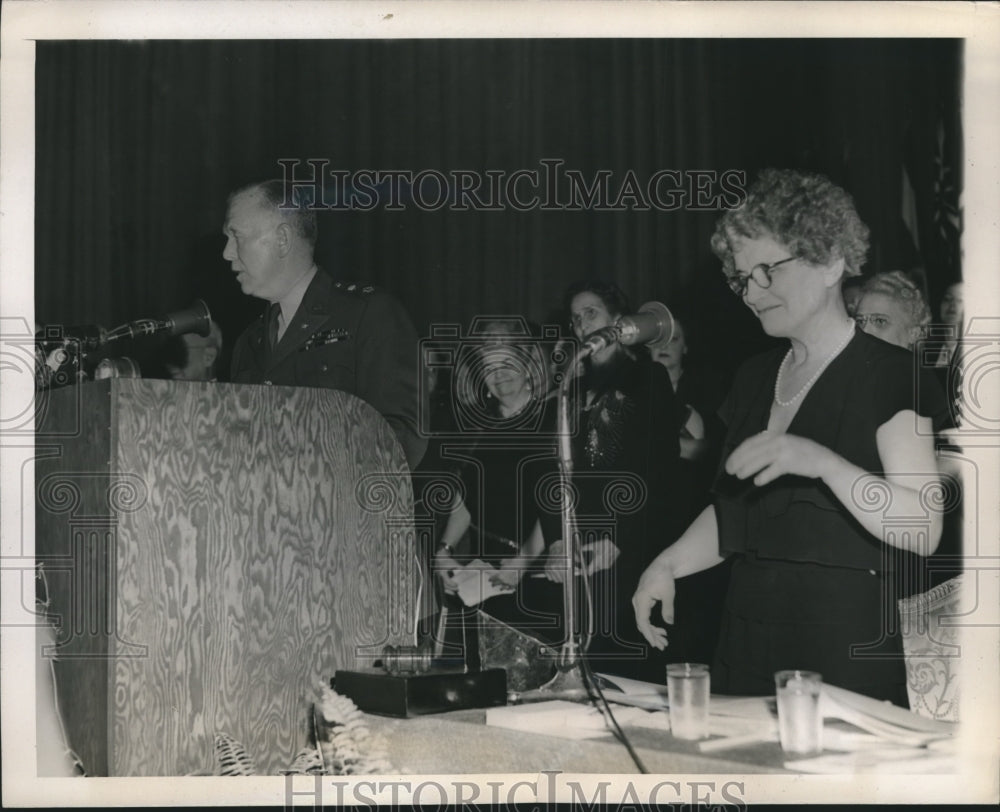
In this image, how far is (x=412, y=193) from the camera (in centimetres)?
330

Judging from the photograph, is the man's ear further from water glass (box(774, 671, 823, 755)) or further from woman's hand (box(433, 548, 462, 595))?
water glass (box(774, 671, 823, 755))

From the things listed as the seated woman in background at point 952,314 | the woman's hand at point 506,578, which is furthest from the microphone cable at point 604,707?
the seated woman in background at point 952,314

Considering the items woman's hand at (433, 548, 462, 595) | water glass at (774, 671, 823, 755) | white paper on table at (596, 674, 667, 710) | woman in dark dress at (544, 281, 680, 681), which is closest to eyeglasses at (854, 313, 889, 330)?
woman in dark dress at (544, 281, 680, 681)

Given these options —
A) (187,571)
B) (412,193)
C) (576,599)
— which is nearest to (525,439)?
(576,599)

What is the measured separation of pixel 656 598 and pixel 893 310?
3.16 ft

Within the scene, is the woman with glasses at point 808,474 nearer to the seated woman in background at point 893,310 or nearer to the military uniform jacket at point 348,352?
the seated woman in background at point 893,310

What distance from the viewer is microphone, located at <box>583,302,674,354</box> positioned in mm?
3242

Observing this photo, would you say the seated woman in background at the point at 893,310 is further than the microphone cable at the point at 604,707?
Yes

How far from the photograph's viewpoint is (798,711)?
273cm

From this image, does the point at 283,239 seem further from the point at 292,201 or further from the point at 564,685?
the point at 564,685

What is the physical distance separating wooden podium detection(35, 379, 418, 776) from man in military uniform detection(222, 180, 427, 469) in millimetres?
142

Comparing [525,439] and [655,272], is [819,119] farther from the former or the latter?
[525,439]

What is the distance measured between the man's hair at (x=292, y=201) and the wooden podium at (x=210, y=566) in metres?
0.49

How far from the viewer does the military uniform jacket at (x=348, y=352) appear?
3.25 meters
